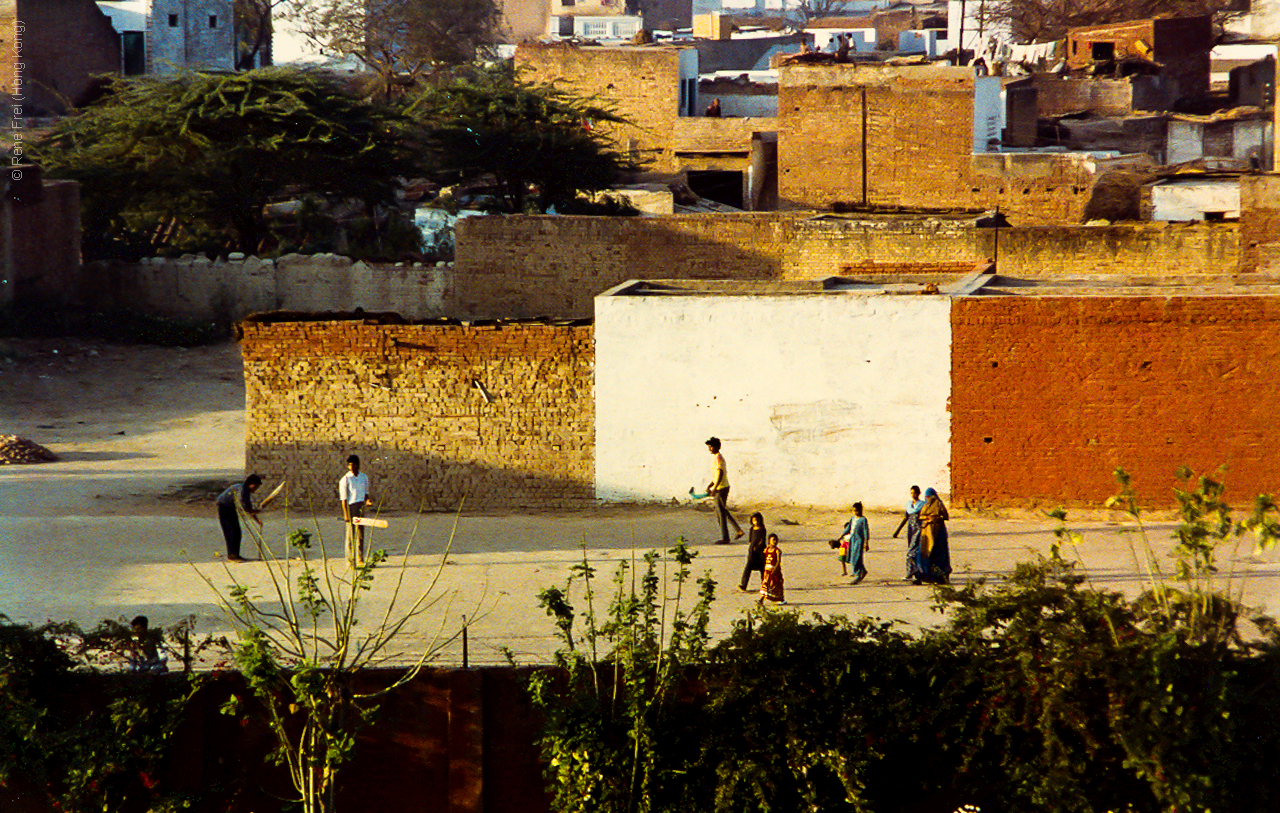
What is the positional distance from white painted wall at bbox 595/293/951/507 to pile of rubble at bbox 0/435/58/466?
8.40 metres

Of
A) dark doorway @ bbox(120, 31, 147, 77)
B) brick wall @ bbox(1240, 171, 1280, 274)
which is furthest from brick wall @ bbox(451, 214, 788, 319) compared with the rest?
dark doorway @ bbox(120, 31, 147, 77)

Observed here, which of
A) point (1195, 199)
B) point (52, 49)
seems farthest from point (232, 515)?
point (52, 49)

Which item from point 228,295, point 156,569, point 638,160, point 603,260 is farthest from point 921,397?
point 638,160

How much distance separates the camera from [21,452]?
62.7 feet

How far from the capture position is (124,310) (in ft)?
96.6

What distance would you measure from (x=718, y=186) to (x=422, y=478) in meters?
24.9

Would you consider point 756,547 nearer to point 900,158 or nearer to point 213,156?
point 900,158

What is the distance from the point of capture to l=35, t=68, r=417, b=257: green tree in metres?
31.6

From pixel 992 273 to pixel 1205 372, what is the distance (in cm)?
559

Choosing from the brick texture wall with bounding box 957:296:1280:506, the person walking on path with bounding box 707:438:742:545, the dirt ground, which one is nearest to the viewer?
the dirt ground

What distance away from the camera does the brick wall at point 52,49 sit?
45.3 meters

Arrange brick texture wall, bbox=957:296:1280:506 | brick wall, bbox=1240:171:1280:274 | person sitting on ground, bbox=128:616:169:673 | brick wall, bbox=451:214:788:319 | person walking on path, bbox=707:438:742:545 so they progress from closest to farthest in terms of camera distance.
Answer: person sitting on ground, bbox=128:616:169:673 → person walking on path, bbox=707:438:742:545 → brick texture wall, bbox=957:296:1280:506 → brick wall, bbox=1240:171:1280:274 → brick wall, bbox=451:214:788:319

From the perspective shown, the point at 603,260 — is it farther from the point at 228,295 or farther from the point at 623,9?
the point at 623,9

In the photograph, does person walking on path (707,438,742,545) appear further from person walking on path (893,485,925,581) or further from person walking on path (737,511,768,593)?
person walking on path (893,485,925,581)
